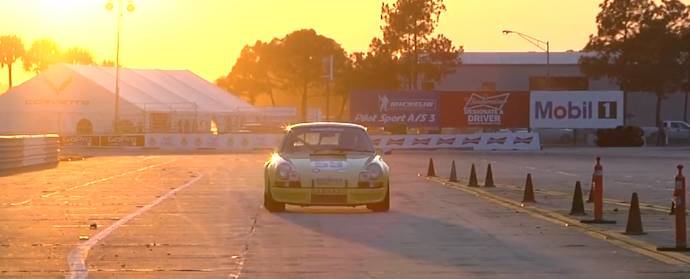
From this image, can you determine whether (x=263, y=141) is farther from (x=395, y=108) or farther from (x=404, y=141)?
(x=395, y=108)

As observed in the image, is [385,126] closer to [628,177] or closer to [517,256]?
[628,177]

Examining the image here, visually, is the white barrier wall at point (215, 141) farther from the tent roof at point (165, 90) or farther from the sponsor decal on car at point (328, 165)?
the sponsor decal on car at point (328, 165)

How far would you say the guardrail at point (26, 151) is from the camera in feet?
139

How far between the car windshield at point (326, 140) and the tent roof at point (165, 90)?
6504 centimetres

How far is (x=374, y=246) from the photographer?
15758 mm

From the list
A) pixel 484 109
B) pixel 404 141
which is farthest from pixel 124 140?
pixel 484 109

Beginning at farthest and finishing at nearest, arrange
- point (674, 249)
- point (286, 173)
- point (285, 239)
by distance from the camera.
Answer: point (286, 173) → point (285, 239) → point (674, 249)

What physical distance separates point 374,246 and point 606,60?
81.2 meters

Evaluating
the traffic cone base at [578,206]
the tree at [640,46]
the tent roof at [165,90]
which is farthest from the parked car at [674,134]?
the traffic cone base at [578,206]

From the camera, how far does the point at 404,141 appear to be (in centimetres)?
7162

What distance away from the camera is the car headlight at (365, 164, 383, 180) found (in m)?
20.7

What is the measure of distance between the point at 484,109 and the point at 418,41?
21089mm

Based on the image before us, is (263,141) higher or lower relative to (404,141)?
lower

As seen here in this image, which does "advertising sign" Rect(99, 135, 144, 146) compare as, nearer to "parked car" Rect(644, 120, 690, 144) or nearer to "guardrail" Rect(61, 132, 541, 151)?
"guardrail" Rect(61, 132, 541, 151)
